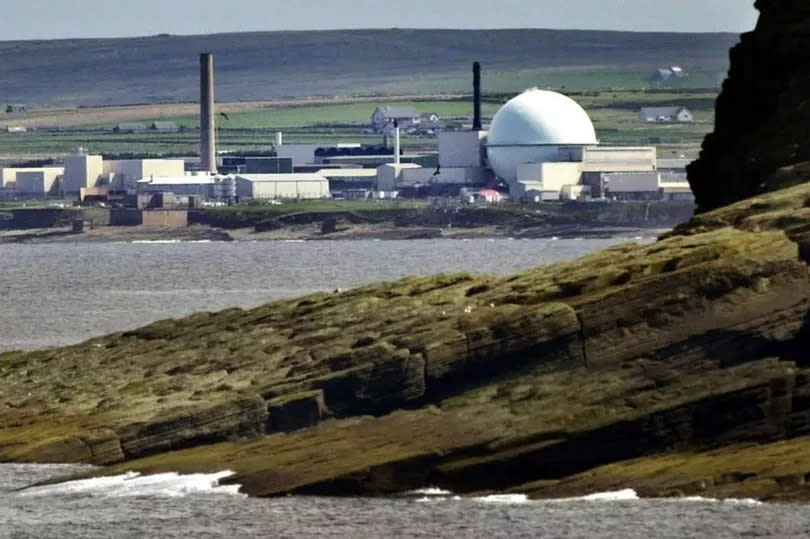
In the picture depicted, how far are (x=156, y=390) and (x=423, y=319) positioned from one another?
17.2 ft

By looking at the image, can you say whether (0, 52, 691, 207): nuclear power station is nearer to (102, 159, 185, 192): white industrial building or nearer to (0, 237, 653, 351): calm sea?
(102, 159, 185, 192): white industrial building

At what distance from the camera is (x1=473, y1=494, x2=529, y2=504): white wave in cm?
3170

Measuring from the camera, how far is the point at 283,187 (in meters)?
187

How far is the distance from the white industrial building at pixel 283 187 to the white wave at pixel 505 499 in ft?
498

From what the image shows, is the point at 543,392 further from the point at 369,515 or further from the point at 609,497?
the point at 369,515

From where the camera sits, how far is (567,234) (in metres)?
159

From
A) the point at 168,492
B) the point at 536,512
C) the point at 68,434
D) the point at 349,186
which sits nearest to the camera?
the point at 536,512

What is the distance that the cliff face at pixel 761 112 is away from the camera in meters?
41.3

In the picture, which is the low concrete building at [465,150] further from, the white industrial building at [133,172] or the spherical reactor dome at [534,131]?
the white industrial building at [133,172]

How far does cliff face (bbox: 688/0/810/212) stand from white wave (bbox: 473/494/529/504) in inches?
380

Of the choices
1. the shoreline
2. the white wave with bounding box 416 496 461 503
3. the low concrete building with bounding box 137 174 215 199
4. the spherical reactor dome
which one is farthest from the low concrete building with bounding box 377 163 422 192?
the white wave with bounding box 416 496 461 503

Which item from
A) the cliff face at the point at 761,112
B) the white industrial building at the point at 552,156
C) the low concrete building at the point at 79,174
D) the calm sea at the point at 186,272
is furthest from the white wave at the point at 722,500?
the low concrete building at the point at 79,174

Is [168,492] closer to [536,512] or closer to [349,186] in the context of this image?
[536,512]

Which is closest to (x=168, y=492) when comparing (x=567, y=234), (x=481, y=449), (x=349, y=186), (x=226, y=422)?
(x=226, y=422)
